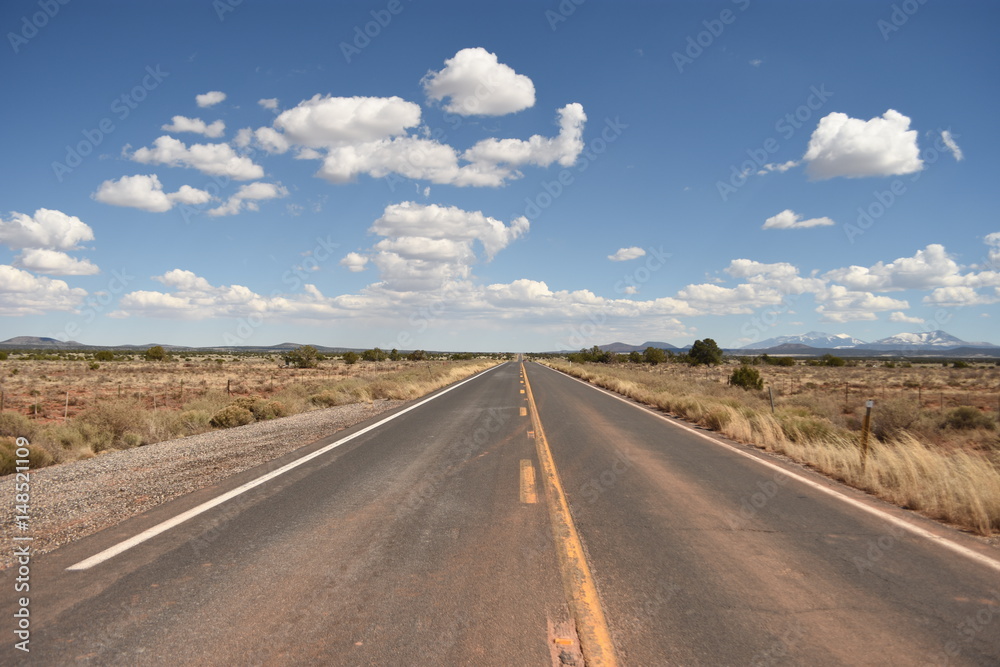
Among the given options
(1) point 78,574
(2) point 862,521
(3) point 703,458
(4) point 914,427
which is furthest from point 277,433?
(4) point 914,427

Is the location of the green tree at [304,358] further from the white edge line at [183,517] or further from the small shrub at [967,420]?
the small shrub at [967,420]

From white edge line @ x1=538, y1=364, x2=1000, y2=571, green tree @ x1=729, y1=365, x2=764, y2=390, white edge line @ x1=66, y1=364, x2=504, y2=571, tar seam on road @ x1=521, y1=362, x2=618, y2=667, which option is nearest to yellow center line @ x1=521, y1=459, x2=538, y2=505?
tar seam on road @ x1=521, y1=362, x2=618, y2=667

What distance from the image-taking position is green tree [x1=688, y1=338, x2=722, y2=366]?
72.8 metres

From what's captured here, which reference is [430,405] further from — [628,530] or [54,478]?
[628,530]

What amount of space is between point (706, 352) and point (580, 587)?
7419 centimetres

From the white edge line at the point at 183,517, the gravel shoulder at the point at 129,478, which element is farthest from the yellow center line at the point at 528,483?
the gravel shoulder at the point at 129,478

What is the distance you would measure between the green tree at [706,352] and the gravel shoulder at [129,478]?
67.4 meters

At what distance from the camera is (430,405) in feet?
65.1

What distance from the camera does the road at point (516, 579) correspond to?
11.0 feet

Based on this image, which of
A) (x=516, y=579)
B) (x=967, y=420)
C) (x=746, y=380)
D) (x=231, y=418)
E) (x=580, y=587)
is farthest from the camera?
(x=746, y=380)

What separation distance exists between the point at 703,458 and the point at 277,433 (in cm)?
957

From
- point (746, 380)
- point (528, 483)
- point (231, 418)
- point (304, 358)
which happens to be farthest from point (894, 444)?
point (304, 358)

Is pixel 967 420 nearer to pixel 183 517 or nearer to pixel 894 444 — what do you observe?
pixel 894 444

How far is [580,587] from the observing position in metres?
4.20
